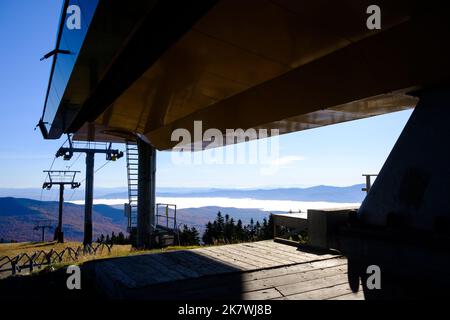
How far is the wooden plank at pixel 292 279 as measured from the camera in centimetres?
490

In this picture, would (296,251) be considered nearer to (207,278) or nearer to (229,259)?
(229,259)

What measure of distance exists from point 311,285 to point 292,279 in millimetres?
362

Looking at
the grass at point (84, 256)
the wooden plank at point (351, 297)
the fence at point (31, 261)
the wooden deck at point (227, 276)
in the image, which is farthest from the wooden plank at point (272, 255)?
the fence at point (31, 261)

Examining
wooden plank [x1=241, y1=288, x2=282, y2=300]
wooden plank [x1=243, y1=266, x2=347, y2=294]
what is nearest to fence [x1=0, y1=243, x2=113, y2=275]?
wooden plank [x1=243, y1=266, x2=347, y2=294]

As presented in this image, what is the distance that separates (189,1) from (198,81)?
173 centimetres

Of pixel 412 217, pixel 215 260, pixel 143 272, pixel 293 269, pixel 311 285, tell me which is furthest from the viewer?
pixel 215 260

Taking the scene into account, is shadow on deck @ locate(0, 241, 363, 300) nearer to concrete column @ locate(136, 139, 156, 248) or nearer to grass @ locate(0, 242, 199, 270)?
grass @ locate(0, 242, 199, 270)

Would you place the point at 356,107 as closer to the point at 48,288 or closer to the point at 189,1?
the point at 189,1

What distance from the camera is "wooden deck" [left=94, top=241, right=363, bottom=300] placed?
4605mm

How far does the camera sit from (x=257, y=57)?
382cm

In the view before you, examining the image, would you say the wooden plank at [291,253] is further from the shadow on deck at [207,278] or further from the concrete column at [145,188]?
the concrete column at [145,188]

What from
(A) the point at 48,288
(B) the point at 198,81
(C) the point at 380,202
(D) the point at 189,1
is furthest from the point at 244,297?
(A) the point at 48,288

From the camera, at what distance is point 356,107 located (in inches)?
193

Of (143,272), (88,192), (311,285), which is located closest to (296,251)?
(311,285)
